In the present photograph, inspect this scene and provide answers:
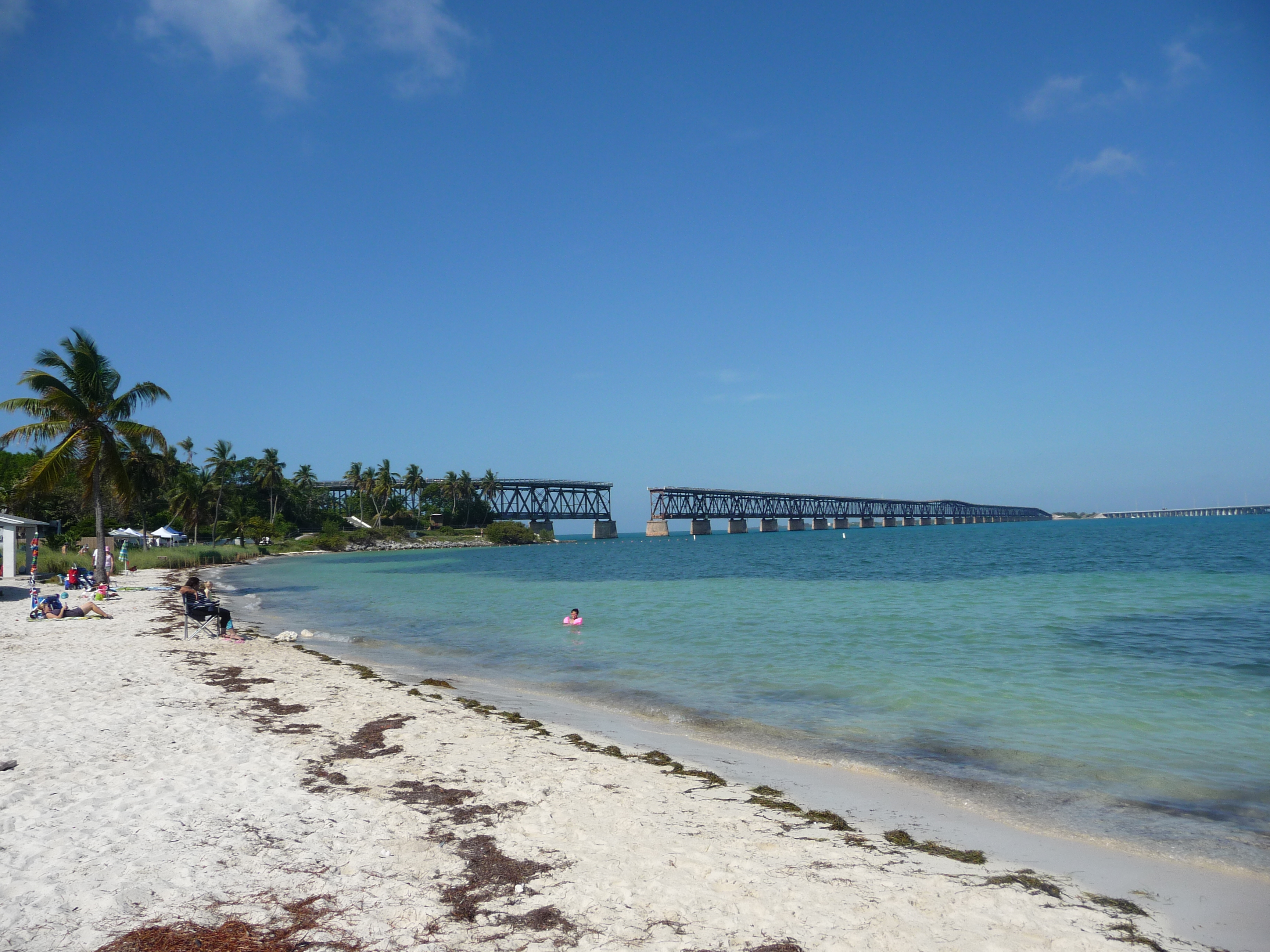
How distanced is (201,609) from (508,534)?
10433 cm

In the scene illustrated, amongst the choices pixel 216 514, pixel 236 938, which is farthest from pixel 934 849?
pixel 216 514

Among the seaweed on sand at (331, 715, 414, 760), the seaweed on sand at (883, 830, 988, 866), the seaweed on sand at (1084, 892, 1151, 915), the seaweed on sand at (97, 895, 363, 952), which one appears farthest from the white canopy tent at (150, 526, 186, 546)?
the seaweed on sand at (1084, 892, 1151, 915)

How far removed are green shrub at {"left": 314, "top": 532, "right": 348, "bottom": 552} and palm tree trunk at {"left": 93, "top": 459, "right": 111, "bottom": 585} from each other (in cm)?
6474

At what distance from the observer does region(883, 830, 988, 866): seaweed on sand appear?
557 centimetres

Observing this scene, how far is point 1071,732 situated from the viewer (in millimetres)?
9633

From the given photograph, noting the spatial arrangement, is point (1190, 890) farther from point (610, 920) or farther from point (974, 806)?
point (610, 920)

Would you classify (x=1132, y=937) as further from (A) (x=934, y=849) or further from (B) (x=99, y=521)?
(B) (x=99, y=521)

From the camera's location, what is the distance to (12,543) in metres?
29.6

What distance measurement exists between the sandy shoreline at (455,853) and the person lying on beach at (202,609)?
9222 mm

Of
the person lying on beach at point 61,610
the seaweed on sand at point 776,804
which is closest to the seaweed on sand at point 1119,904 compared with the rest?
the seaweed on sand at point 776,804

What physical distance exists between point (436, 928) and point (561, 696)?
27.5 feet

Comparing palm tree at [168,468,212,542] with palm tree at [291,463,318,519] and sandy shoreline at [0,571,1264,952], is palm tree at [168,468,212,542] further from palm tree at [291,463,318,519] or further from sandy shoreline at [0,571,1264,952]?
sandy shoreline at [0,571,1264,952]

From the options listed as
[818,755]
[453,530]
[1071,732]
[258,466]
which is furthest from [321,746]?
[453,530]

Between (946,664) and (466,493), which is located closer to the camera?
(946,664)
